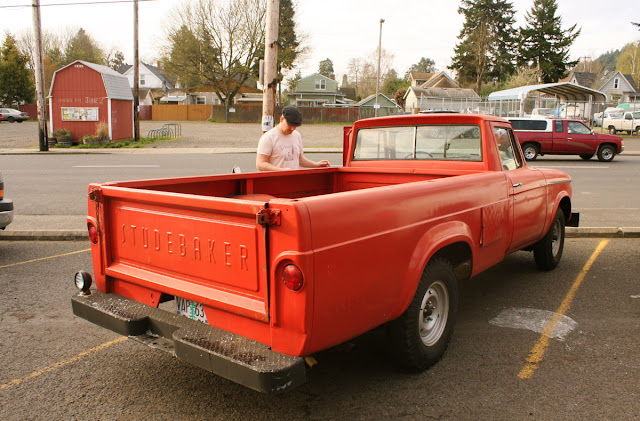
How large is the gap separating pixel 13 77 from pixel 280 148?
214 feet

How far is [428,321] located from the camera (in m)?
3.68

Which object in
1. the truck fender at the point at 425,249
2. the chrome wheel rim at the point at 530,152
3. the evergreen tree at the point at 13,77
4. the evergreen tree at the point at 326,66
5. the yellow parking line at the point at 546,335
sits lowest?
the yellow parking line at the point at 546,335

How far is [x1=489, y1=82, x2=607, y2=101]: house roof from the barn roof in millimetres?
22146

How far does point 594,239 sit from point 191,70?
168ft

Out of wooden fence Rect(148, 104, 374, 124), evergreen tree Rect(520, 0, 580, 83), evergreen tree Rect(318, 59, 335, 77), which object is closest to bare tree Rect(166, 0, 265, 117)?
wooden fence Rect(148, 104, 374, 124)

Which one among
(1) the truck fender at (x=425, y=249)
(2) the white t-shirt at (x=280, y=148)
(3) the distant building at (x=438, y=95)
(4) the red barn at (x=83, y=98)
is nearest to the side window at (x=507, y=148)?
(1) the truck fender at (x=425, y=249)

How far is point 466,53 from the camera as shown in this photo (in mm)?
65375

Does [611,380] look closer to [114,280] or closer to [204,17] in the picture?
[114,280]

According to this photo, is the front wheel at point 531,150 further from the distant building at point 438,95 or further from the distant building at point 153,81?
the distant building at point 153,81

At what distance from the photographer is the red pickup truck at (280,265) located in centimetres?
260

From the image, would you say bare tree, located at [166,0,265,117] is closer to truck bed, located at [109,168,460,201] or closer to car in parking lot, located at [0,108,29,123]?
car in parking lot, located at [0,108,29,123]

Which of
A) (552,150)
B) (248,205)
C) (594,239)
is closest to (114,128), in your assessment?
(552,150)

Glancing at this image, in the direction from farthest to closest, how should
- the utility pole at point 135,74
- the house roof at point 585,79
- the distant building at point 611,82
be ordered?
the distant building at point 611,82 → the house roof at point 585,79 → the utility pole at point 135,74

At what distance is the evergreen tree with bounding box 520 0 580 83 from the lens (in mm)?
60719
